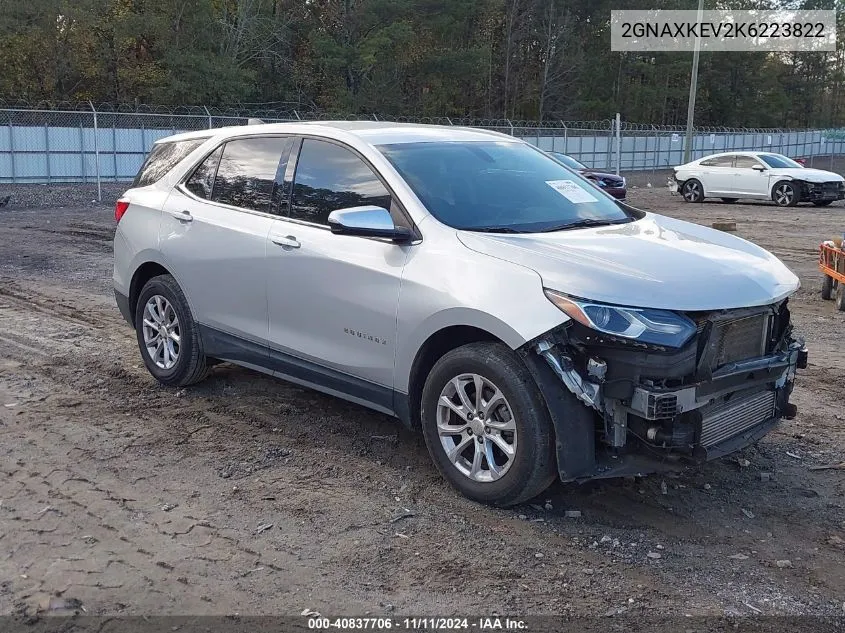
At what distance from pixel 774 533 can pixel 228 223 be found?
3616 millimetres

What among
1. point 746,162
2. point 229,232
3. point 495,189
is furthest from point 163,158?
point 746,162

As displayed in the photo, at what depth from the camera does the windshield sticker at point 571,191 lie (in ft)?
17.3

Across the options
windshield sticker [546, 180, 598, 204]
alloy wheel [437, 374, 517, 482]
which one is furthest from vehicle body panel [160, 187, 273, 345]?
windshield sticker [546, 180, 598, 204]

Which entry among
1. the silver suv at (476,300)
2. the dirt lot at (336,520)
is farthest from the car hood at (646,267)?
the dirt lot at (336,520)

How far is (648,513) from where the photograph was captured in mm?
4375

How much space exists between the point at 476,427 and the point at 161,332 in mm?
2931

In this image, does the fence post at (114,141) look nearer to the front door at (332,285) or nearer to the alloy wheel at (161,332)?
the alloy wheel at (161,332)

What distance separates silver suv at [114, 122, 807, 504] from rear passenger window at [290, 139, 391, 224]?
0.01 metres

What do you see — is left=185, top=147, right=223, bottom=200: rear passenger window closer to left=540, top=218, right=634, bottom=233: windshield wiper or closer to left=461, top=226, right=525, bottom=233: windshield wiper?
left=461, top=226, right=525, bottom=233: windshield wiper

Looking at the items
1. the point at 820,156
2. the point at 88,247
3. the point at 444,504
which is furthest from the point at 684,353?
the point at 820,156

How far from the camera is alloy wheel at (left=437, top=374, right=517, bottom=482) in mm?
4215

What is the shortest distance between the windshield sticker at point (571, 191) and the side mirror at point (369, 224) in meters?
1.17

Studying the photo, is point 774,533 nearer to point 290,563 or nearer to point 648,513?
point 648,513

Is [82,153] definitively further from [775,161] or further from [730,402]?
[730,402]
